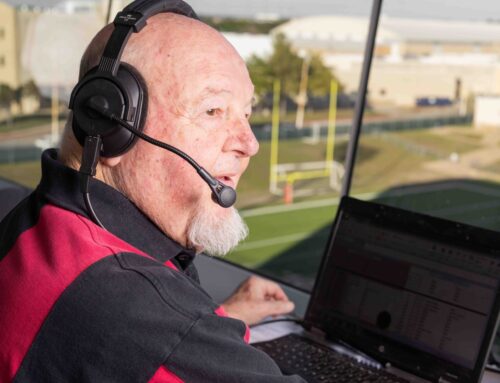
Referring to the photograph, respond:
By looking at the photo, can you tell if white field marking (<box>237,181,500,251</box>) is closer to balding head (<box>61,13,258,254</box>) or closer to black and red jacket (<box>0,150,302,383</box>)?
balding head (<box>61,13,258,254</box>)

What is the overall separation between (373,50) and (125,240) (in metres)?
1.54

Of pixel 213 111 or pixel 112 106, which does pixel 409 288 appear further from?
pixel 112 106

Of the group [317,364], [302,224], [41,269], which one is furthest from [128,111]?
[302,224]

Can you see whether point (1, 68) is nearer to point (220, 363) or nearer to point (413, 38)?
point (413, 38)

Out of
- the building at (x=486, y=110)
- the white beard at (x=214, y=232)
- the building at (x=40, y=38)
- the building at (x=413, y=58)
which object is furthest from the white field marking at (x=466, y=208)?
the white beard at (x=214, y=232)

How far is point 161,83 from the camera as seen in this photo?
3.30 ft

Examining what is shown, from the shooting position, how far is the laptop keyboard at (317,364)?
4.67ft

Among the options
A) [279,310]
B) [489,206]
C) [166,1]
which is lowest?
[489,206]

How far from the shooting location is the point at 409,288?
147 centimetres

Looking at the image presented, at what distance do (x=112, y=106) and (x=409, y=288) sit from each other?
756mm

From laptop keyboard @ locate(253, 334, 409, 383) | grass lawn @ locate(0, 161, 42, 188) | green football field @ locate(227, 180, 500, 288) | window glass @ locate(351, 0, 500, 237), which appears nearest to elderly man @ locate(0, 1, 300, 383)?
grass lawn @ locate(0, 161, 42, 188)

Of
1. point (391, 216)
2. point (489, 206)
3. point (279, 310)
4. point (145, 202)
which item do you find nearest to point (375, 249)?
point (391, 216)

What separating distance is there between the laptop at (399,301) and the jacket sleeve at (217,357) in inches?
21.1

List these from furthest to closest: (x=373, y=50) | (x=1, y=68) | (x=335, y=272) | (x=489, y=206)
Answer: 1. (x=489, y=206)
2. (x=1, y=68)
3. (x=373, y=50)
4. (x=335, y=272)
